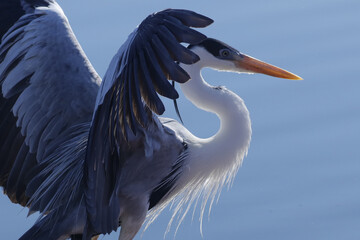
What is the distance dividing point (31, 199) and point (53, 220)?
15 cm

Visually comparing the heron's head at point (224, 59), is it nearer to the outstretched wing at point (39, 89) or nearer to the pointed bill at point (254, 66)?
the pointed bill at point (254, 66)

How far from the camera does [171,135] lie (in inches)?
121

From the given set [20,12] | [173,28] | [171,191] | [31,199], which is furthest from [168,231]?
[173,28]

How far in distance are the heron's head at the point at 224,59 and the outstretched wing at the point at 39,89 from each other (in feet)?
1.30

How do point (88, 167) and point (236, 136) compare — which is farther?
point (236, 136)

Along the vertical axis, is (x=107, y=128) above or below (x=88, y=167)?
above

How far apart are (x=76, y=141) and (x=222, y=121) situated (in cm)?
53

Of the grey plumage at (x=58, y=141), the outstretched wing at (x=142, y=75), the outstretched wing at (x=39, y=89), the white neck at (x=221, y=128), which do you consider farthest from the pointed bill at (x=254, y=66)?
the outstretched wing at (x=142, y=75)

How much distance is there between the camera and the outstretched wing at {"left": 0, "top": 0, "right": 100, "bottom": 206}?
10.0ft

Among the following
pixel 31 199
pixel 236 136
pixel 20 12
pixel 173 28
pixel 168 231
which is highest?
pixel 173 28

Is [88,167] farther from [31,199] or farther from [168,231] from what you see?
[168,231]

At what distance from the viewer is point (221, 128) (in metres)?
3.21

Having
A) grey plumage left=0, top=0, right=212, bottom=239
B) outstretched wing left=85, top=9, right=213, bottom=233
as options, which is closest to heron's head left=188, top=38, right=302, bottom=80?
grey plumage left=0, top=0, right=212, bottom=239

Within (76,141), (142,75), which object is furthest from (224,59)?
(142,75)
